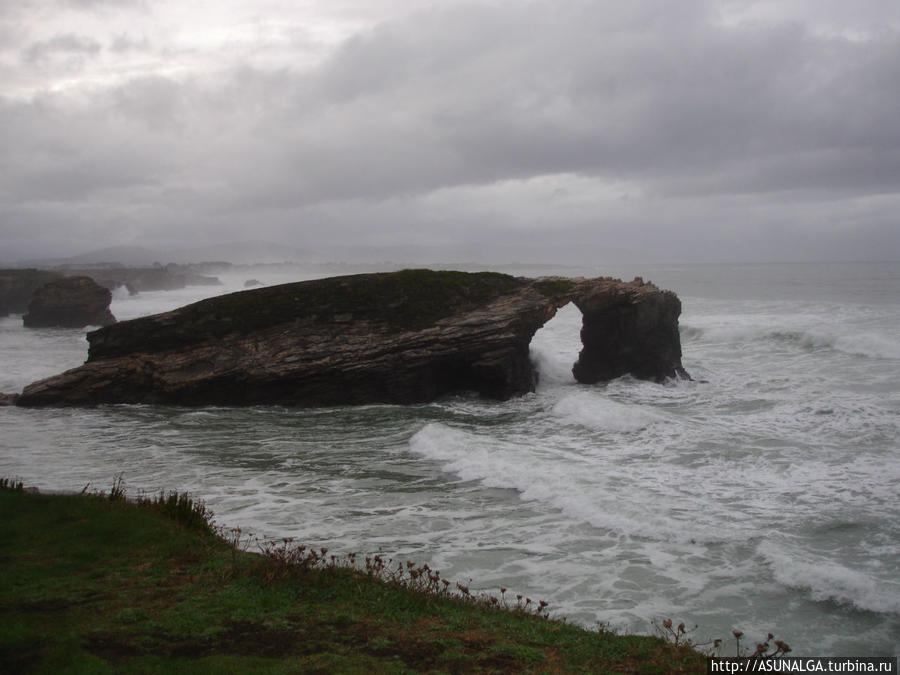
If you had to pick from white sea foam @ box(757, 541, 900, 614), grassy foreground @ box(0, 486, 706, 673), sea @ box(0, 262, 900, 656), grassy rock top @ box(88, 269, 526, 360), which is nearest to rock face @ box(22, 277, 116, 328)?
sea @ box(0, 262, 900, 656)

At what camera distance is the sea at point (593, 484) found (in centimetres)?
888

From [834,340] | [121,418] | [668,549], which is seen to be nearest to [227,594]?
[668,549]

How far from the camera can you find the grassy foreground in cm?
581

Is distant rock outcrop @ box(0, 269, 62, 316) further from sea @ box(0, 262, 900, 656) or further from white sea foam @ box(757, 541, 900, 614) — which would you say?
white sea foam @ box(757, 541, 900, 614)

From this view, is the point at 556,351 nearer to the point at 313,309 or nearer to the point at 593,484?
the point at 313,309

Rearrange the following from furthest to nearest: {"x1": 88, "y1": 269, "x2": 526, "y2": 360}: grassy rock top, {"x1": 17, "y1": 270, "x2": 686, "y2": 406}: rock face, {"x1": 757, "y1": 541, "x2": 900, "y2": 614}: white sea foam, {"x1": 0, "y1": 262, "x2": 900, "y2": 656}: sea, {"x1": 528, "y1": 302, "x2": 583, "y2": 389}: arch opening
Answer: {"x1": 528, "y1": 302, "x2": 583, "y2": 389}: arch opening
{"x1": 88, "y1": 269, "x2": 526, "y2": 360}: grassy rock top
{"x1": 17, "y1": 270, "x2": 686, "y2": 406}: rock face
{"x1": 0, "y1": 262, "x2": 900, "y2": 656}: sea
{"x1": 757, "y1": 541, "x2": 900, "y2": 614}: white sea foam

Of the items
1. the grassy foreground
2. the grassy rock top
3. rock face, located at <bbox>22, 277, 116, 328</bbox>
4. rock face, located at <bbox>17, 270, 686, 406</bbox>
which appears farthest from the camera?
rock face, located at <bbox>22, 277, 116, 328</bbox>

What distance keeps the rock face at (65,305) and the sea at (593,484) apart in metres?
26.5

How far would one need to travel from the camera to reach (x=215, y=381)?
23.4 metres

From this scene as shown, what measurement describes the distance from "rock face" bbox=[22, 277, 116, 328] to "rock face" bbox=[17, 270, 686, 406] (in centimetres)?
3070

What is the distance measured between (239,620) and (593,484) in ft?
28.9

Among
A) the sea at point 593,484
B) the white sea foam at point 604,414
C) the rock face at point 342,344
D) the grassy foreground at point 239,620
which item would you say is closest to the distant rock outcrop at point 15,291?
the sea at point 593,484

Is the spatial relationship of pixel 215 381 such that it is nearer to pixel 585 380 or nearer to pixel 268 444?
pixel 268 444

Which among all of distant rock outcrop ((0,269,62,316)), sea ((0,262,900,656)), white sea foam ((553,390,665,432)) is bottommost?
sea ((0,262,900,656))
